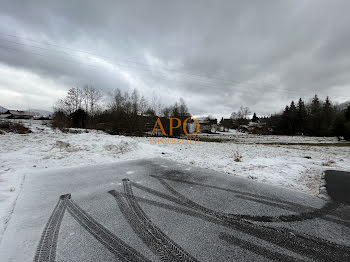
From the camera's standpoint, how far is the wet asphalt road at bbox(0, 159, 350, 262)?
1.64 m

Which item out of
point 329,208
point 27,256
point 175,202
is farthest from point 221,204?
point 27,256

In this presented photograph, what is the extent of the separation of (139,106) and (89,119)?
10094mm

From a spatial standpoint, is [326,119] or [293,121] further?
[293,121]

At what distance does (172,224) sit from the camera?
2.15m

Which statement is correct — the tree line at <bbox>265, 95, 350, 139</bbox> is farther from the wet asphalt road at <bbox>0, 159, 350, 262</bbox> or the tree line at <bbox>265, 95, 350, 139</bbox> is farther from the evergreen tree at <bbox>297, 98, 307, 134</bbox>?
the wet asphalt road at <bbox>0, 159, 350, 262</bbox>

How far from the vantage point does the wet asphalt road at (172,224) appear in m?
1.64

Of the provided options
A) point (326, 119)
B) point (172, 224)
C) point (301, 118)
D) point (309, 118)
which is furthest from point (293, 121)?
point (172, 224)

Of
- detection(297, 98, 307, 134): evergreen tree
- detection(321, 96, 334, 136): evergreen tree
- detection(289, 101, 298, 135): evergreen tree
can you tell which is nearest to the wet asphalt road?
detection(321, 96, 334, 136): evergreen tree

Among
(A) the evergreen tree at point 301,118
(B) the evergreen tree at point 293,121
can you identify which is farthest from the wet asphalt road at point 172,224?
(B) the evergreen tree at point 293,121

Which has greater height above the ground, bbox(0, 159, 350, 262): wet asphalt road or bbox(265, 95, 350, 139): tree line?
bbox(265, 95, 350, 139): tree line

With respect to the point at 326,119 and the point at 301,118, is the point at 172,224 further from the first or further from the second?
the point at 301,118

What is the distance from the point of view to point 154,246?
5.65 ft

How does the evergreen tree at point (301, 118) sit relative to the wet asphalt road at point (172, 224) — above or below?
above

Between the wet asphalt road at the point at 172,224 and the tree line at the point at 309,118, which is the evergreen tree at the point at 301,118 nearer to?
the tree line at the point at 309,118
